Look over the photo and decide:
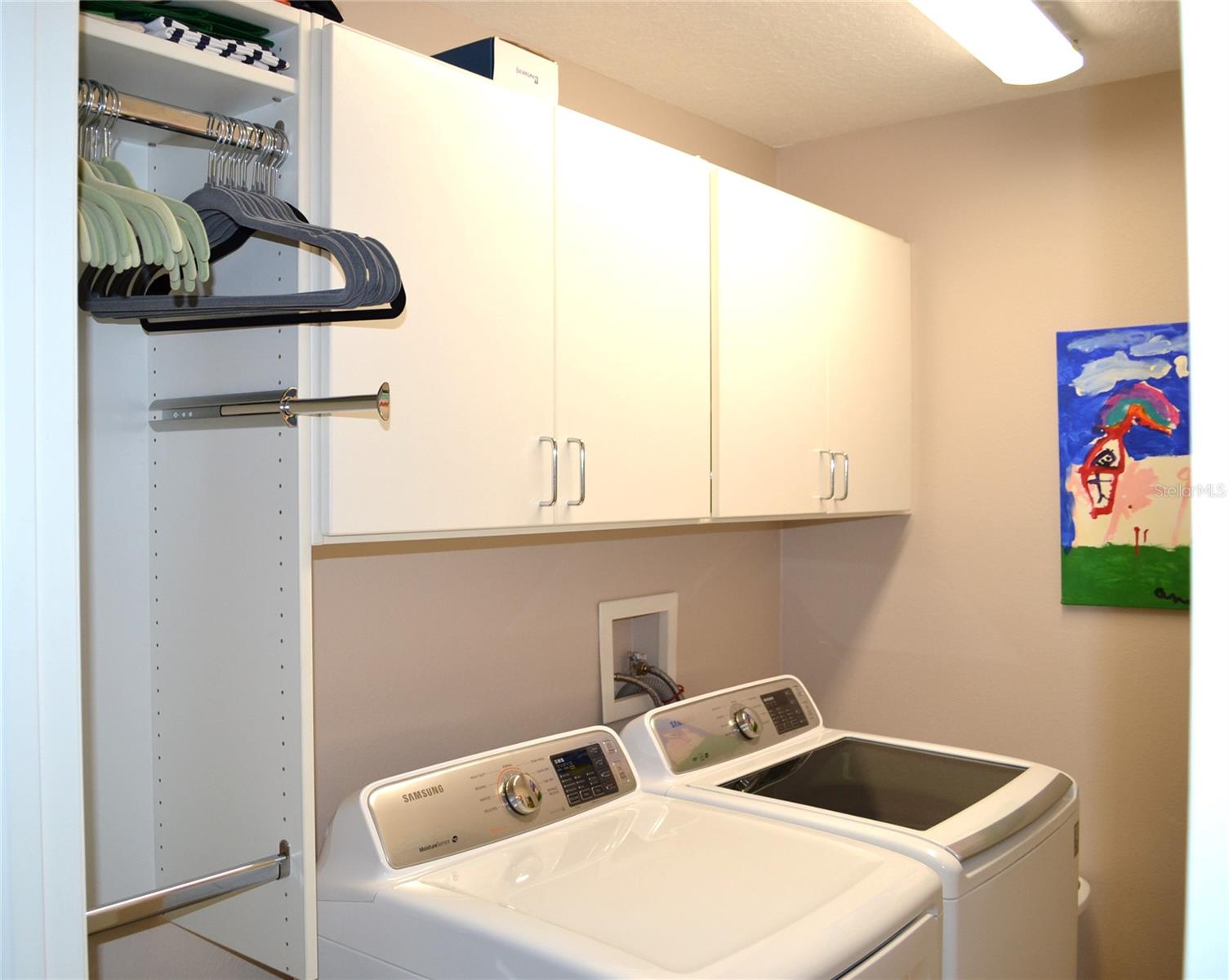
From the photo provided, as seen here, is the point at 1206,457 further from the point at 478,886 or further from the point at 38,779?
the point at 478,886

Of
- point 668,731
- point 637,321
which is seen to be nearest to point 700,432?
point 637,321

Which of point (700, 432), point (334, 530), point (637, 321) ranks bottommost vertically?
point (334, 530)

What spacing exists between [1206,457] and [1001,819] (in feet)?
5.38

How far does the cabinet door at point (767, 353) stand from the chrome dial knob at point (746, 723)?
46cm

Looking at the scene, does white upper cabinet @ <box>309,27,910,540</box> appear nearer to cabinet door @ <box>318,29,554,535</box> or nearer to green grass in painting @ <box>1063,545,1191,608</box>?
cabinet door @ <box>318,29,554,535</box>

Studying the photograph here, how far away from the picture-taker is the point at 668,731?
2113 mm

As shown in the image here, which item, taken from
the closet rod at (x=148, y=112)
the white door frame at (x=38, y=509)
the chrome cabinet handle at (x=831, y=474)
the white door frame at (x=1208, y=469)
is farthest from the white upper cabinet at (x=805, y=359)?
the white door frame at (x=1208, y=469)

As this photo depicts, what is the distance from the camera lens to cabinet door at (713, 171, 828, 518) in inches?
82.8

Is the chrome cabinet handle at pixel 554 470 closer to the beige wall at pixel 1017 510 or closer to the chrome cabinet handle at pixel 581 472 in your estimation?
the chrome cabinet handle at pixel 581 472

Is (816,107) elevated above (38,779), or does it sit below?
above

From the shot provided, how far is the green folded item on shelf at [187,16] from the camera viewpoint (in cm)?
124

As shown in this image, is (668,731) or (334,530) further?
(668,731)

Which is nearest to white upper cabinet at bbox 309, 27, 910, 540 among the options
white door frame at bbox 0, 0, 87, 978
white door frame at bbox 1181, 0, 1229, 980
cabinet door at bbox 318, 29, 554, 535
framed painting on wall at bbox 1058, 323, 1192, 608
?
cabinet door at bbox 318, 29, 554, 535

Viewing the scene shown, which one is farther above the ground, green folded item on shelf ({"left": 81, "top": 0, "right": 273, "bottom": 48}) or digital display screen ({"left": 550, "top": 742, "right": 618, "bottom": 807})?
green folded item on shelf ({"left": 81, "top": 0, "right": 273, "bottom": 48})
